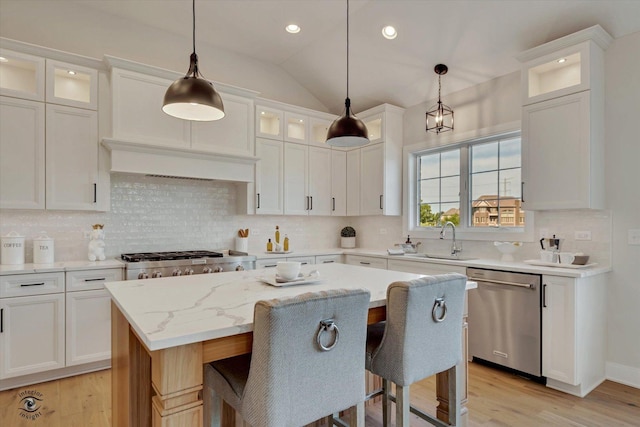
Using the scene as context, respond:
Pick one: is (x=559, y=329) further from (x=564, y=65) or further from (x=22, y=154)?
(x=22, y=154)

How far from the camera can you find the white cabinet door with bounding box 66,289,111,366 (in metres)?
3.05

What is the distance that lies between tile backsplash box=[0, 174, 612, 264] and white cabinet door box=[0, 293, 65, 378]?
629 millimetres

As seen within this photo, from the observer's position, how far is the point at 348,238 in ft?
17.5

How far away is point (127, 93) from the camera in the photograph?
3.47 m

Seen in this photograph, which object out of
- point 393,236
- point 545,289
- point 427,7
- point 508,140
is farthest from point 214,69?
point 545,289

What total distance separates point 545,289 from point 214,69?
4.08m

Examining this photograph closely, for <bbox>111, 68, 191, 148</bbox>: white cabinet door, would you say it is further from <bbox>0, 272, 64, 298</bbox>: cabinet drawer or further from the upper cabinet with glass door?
the upper cabinet with glass door

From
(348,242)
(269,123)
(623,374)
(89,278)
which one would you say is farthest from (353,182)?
(623,374)

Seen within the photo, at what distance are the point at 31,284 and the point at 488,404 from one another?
3531mm

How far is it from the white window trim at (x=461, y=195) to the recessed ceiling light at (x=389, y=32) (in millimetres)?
1251

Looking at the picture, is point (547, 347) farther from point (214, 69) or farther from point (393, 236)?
point (214, 69)

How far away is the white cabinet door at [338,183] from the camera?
5.11 m

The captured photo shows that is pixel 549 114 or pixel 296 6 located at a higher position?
pixel 296 6

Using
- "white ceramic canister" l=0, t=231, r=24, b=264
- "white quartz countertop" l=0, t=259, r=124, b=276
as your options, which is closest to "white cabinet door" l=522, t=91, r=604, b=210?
"white quartz countertop" l=0, t=259, r=124, b=276
